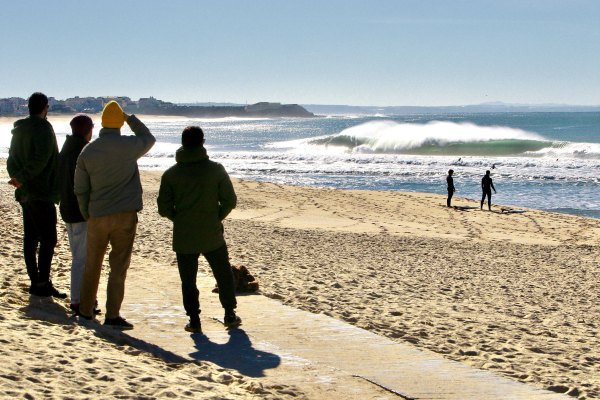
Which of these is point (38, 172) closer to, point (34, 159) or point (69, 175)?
point (34, 159)

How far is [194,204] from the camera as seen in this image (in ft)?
16.5

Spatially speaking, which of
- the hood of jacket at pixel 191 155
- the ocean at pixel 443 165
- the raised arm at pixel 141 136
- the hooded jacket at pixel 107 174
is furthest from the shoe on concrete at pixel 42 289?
the ocean at pixel 443 165

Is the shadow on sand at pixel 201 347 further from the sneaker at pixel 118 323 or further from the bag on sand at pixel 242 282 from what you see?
the bag on sand at pixel 242 282

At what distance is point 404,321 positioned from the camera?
6.13 metres

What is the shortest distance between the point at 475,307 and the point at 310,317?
2.03 m

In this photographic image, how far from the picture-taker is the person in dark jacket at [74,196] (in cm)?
527

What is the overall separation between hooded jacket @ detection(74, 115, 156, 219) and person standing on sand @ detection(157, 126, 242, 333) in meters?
0.24

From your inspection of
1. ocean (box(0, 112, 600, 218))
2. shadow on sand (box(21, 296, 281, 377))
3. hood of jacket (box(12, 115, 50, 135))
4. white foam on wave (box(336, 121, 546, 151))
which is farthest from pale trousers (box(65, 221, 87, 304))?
white foam on wave (box(336, 121, 546, 151))

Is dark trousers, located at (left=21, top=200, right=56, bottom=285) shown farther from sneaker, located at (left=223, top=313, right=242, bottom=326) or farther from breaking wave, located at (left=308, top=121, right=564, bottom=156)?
breaking wave, located at (left=308, top=121, right=564, bottom=156)

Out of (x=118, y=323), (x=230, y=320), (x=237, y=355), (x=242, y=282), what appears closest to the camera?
(x=237, y=355)

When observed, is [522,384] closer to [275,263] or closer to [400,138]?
[275,263]

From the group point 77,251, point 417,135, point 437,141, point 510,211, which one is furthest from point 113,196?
point 417,135

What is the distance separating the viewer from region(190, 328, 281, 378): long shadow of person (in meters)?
4.50

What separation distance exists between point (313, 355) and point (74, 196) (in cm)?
204
